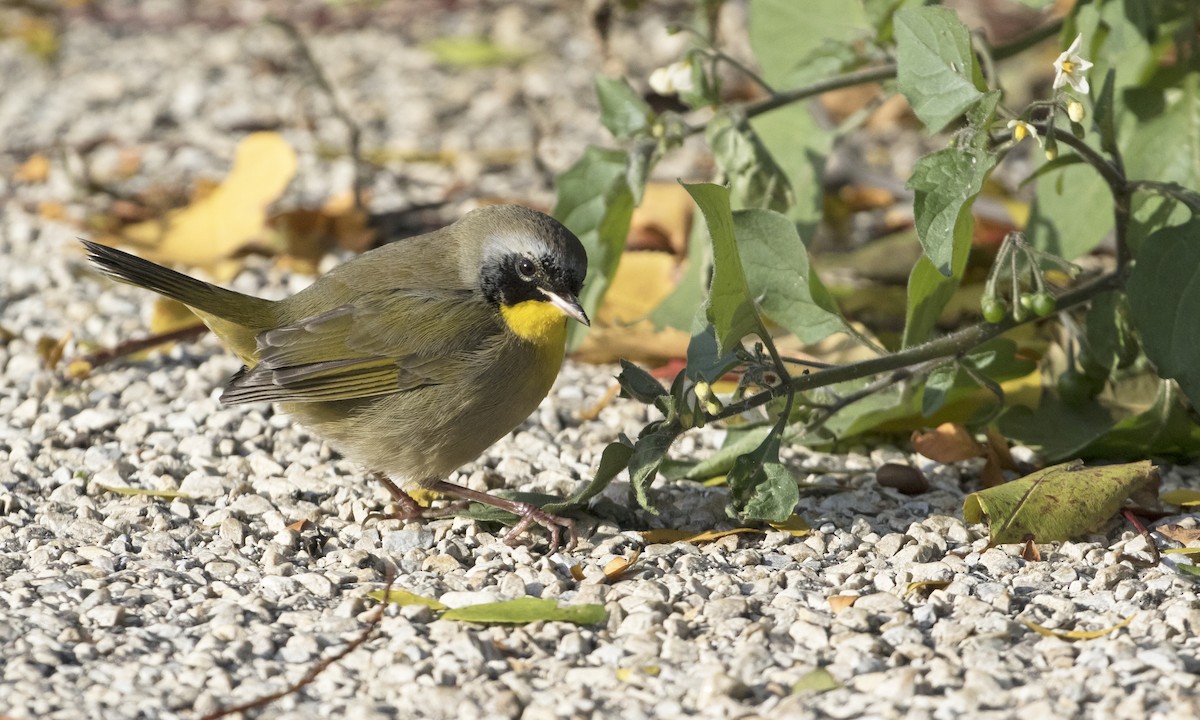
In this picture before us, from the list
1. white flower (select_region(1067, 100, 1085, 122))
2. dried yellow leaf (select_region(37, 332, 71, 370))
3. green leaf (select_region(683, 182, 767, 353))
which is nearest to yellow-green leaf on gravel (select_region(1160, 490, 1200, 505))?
white flower (select_region(1067, 100, 1085, 122))

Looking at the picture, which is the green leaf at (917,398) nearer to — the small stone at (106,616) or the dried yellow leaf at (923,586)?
the dried yellow leaf at (923,586)

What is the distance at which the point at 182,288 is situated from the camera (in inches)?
172

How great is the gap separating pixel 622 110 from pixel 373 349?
41.5 inches

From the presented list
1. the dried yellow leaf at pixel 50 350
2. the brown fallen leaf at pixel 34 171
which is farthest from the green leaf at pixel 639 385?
the brown fallen leaf at pixel 34 171

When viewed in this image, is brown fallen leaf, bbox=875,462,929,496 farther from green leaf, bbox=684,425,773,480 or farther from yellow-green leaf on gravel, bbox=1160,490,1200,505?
yellow-green leaf on gravel, bbox=1160,490,1200,505

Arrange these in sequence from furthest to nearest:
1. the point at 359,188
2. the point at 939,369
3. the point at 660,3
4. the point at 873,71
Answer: the point at 660,3
the point at 359,188
the point at 873,71
the point at 939,369

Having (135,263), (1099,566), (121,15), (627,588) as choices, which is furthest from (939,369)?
(121,15)

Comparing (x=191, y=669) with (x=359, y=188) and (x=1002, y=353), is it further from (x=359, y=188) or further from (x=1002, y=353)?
(x=359, y=188)

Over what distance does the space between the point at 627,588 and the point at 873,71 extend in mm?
2047

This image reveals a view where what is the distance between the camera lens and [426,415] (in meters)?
4.14

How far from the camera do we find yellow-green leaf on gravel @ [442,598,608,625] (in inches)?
128

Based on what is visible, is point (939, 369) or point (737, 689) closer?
point (737, 689)

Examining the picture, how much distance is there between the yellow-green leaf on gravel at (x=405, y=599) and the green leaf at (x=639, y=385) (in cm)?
71

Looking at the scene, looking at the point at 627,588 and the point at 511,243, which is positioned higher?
the point at 511,243
